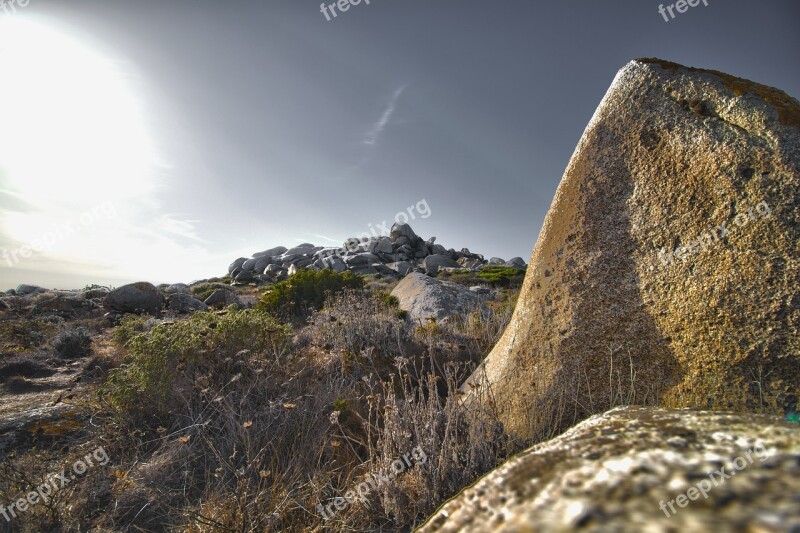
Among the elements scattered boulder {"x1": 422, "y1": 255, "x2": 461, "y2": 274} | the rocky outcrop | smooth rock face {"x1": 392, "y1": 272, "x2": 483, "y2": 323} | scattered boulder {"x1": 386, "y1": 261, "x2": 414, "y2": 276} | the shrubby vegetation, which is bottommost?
the shrubby vegetation

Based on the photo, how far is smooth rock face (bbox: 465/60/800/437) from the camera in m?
2.76

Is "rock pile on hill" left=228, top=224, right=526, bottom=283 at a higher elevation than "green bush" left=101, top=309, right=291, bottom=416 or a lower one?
higher

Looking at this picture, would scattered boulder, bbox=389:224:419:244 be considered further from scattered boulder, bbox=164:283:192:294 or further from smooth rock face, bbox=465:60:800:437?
smooth rock face, bbox=465:60:800:437

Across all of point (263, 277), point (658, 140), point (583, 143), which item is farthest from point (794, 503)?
point (263, 277)

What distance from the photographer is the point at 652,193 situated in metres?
3.37

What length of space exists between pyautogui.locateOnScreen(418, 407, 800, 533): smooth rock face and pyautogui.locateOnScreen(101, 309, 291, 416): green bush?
4.32 m

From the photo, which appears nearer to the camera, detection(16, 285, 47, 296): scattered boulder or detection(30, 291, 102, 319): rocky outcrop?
detection(30, 291, 102, 319): rocky outcrop

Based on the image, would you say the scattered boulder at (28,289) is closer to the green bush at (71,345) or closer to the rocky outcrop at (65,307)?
the rocky outcrop at (65,307)

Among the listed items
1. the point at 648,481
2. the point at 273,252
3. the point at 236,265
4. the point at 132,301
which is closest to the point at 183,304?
the point at 132,301

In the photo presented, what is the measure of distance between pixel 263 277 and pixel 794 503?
3383 centimetres

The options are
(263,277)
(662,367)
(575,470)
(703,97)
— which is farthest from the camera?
(263,277)

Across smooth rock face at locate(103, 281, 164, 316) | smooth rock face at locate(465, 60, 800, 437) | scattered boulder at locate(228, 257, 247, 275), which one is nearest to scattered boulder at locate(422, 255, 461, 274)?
scattered boulder at locate(228, 257, 247, 275)

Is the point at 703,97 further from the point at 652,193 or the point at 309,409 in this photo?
the point at 309,409

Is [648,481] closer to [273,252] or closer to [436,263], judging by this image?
[436,263]
